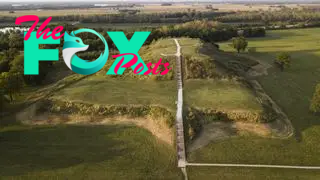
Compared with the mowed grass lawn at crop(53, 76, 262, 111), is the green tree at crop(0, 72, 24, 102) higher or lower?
higher

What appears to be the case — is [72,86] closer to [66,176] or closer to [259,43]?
[66,176]

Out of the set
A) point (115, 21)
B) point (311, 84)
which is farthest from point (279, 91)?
point (115, 21)

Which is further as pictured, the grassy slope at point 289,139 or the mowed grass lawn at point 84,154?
the grassy slope at point 289,139

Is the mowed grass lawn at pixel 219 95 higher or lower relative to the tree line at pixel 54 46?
lower

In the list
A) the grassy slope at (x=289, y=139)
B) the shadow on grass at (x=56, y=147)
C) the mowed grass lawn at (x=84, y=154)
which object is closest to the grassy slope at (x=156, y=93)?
the mowed grass lawn at (x=84, y=154)

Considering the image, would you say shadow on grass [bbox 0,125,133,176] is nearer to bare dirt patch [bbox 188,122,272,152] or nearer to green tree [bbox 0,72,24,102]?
bare dirt patch [bbox 188,122,272,152]

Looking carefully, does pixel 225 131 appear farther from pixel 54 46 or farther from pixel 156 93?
pixel 54 46

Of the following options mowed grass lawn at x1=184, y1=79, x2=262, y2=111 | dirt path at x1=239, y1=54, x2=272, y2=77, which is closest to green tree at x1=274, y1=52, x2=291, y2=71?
dirt path at x1=239, y1=54, x2=272, y2=77

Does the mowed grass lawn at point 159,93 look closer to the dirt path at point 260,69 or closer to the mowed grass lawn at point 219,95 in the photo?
the mowed grass lawn at point 219,95
